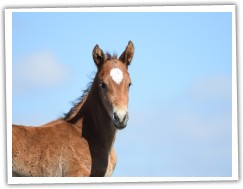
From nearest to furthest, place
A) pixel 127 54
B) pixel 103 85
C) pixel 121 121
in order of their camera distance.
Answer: pixel 121 121
pixel 103 85
pixel 127 54

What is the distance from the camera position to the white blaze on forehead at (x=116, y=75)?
4.00 m

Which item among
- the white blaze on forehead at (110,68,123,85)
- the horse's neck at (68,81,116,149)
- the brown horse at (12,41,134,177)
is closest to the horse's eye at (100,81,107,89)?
the brown horse at (12,41,134,177)

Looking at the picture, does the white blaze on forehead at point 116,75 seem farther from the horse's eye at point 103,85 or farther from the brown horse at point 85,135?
the horse's eye at point 103,85

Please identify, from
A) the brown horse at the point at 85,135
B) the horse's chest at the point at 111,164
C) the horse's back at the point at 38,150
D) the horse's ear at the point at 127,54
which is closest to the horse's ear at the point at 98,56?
the brown horse at the point at 85,135

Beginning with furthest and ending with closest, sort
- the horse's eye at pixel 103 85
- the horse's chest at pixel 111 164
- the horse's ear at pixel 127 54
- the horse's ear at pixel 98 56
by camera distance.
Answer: the horse's ear at pixel 127 54
the horse's ear at pixel 98 56
the horse's chest at pixel 111 164
the horse's eye at pixel 103 85

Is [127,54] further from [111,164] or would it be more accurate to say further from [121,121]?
[111,164]

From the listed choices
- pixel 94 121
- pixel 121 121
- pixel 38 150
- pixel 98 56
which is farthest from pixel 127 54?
pixel 38 150

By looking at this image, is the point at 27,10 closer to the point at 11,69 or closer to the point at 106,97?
the point at 11,69

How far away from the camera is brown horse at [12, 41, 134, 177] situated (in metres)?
4.03

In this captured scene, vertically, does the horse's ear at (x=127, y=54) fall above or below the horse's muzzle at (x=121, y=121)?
above

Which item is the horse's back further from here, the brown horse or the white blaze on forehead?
the white blaze on forehead

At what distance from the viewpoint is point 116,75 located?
402 cm

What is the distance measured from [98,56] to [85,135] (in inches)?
40.9

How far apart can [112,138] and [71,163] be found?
0.63 metres
